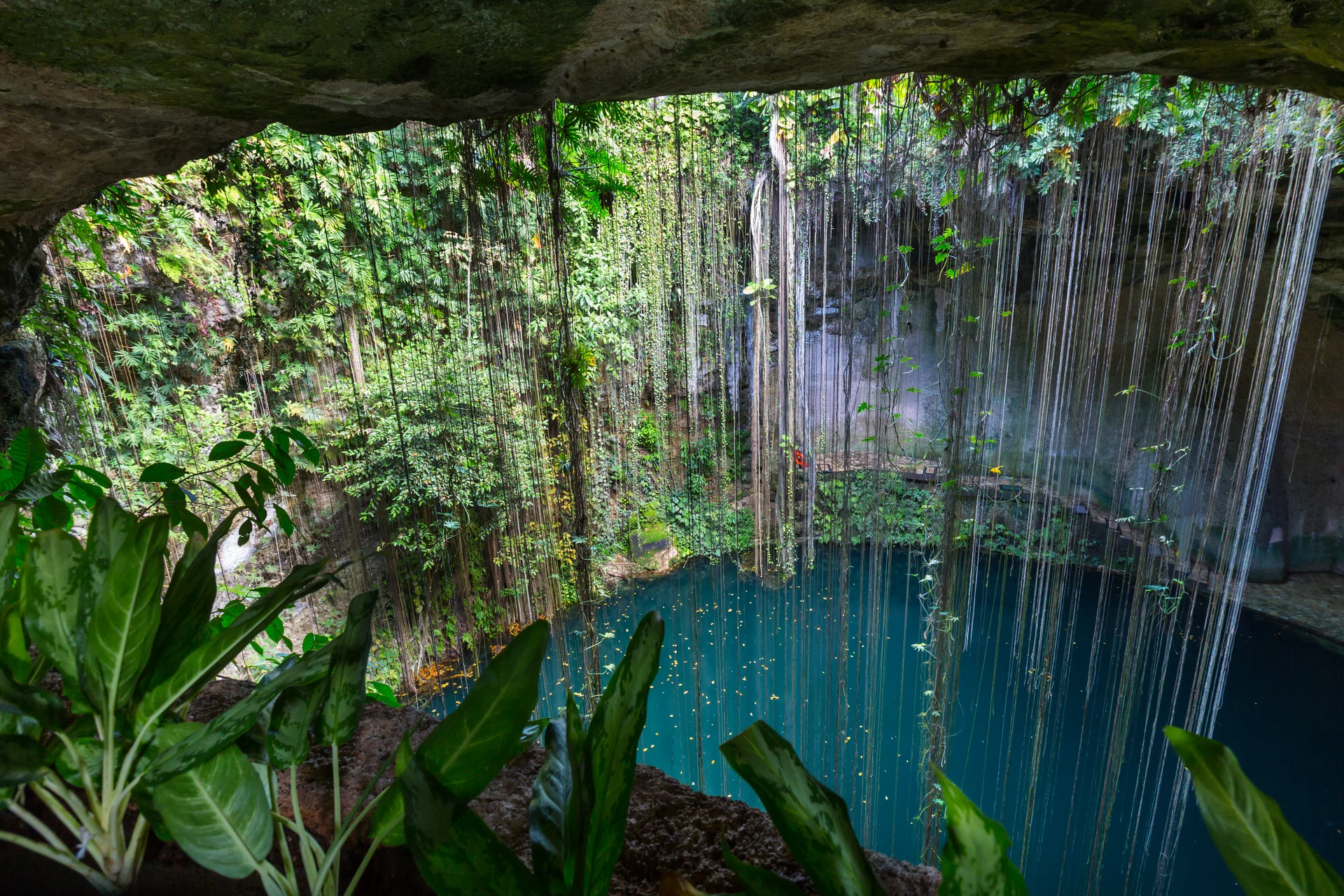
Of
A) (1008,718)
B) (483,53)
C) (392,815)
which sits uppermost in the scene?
(483,53)

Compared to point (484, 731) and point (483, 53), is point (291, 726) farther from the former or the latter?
point (483, 53)

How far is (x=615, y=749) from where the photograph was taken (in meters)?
0.33

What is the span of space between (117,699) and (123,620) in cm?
5

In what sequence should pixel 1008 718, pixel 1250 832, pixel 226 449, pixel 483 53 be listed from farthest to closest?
pixel 1008 718 < pixel 226 449 < pixel 483 53 < pixel 1250 832

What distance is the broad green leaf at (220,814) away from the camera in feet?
1.14

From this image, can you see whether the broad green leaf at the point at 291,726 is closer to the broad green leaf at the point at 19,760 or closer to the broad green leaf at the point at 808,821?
the broad green leaf at the point at 19,760

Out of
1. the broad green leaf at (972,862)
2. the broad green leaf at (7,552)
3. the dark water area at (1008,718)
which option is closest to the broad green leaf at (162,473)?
the broad green leaf at (7,552)

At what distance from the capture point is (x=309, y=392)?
3594 mm

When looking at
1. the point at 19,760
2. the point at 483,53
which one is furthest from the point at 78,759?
the point at 483,53

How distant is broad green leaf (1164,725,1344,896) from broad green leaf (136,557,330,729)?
503mm

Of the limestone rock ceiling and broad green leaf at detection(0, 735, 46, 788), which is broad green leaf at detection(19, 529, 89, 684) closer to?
broad green leaf at detection(0, 735, 46, 788)

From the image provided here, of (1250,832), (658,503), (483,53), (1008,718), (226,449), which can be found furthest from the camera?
(658,503)

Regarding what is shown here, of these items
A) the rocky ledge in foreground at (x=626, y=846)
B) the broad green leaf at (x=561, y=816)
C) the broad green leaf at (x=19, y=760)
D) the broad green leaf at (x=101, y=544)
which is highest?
the broad green leaf at (x=101, y=544)

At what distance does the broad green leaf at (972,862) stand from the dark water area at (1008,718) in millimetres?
2261
